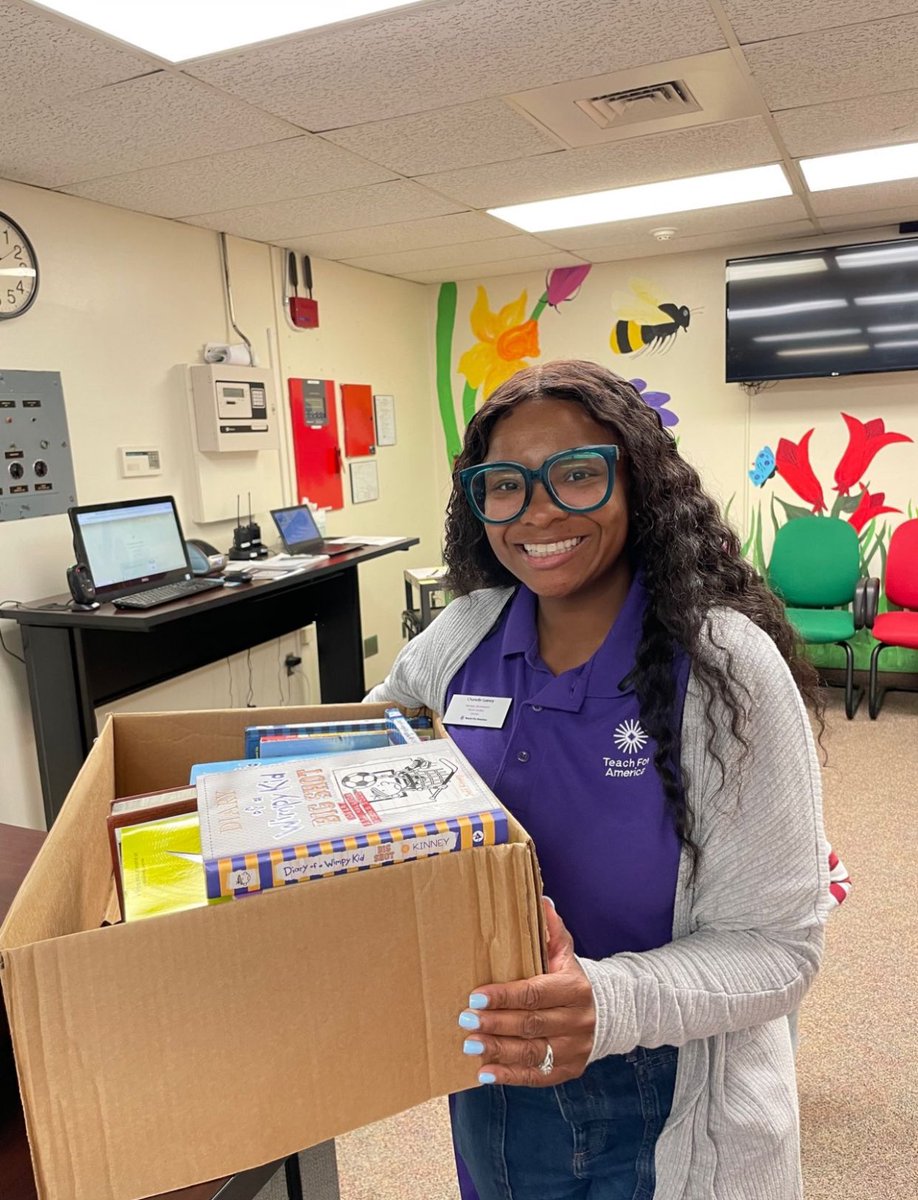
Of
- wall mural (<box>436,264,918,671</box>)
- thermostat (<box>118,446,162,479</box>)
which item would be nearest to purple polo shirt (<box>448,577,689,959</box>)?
thermostat (<box>118,446,162,479</box>)

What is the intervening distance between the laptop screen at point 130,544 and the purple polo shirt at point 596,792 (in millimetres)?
2349

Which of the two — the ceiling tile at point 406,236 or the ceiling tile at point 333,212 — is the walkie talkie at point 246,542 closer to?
the ceiling tile at point 333,212

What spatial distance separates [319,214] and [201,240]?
563 mm

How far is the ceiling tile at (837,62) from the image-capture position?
2.11 metres

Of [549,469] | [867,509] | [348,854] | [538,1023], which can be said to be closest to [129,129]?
[549,469]

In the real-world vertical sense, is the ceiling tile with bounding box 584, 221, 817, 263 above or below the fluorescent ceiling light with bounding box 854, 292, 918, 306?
above

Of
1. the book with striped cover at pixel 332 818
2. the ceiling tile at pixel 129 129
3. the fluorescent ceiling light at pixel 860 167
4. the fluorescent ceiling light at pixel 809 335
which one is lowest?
the book with striped cover at pixel 332 818

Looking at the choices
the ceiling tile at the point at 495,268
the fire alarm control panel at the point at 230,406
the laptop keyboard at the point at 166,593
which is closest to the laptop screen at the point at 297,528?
the fire alarm control panel at the point at 230,406

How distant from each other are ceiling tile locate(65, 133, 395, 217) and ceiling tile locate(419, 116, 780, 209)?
36 cm

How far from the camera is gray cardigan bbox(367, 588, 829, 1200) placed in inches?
33.4

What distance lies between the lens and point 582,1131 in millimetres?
984

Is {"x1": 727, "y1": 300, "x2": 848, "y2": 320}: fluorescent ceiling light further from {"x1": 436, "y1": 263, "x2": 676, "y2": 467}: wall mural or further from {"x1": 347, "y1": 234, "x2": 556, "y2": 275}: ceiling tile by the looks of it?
{"x1": 347, "y1": 234, "x2": 556, "y2": 275}: ceiling tile

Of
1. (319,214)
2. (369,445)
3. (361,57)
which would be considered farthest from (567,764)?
(369,445)

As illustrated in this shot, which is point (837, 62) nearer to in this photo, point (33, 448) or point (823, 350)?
point (823, 350)
